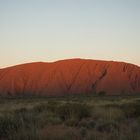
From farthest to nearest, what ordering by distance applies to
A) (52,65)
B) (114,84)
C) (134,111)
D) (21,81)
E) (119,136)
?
(52,65) → (21,81) → (114,84) → (134,111) → (119,136)

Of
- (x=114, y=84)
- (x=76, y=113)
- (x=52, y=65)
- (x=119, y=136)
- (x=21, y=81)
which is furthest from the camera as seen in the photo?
(x=52, y=65)

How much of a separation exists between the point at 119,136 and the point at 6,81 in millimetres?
84860

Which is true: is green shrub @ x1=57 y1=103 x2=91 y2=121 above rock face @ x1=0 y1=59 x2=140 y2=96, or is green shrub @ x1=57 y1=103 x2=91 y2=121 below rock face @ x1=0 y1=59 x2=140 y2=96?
above

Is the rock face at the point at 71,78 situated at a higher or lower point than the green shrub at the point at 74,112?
lower

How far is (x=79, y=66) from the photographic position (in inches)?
3661

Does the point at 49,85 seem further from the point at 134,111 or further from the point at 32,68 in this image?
the point at 134,111

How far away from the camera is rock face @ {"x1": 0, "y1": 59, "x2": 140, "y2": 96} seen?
83.3m

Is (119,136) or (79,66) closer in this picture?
(119,136)

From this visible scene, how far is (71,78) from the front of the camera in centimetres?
8819

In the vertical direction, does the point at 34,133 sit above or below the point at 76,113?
above

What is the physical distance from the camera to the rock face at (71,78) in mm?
83312

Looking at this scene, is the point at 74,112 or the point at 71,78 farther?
the point at 71,78

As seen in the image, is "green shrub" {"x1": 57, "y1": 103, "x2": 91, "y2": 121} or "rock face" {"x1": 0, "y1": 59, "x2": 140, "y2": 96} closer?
"green shrub" {"x1": 57, "y1": 103, "x2": 91, "y2": 121}

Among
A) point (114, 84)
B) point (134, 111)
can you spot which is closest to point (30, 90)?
point (114, 84)
